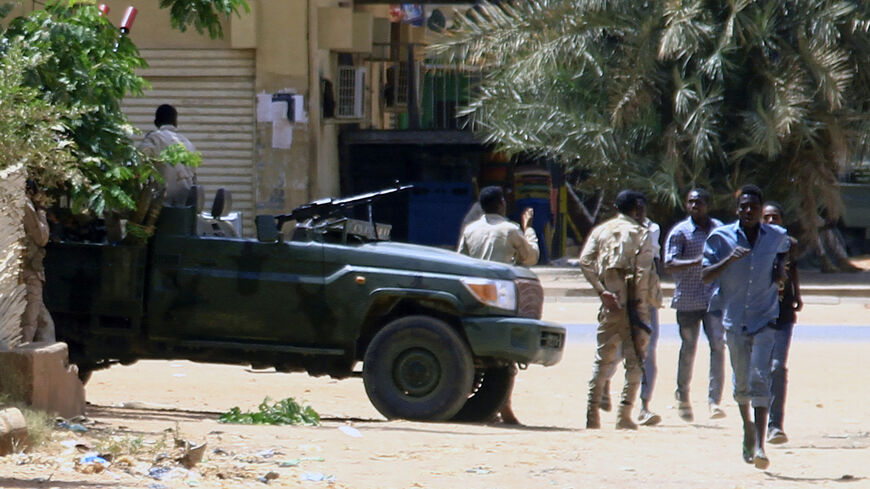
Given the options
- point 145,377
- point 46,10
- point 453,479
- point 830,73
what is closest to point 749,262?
point 453,479

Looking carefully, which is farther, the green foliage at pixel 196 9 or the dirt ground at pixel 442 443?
the green foliage at pixel 196 9

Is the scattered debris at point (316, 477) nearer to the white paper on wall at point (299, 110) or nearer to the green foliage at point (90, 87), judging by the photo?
the green foliage at point (90, 87)

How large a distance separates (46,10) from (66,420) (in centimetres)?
317

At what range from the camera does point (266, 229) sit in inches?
399

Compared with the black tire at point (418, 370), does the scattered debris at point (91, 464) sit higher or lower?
lower

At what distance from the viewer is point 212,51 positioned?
24.7 meters

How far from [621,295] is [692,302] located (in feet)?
3.16

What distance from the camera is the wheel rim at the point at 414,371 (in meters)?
10.1

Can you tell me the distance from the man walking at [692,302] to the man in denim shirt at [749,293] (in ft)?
8.28

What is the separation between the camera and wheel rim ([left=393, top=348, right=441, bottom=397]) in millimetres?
10109

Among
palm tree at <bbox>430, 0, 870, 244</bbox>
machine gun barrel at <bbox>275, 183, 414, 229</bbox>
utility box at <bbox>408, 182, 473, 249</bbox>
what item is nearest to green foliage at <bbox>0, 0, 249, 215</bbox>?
machine gun barrel at <bbox>275, 183, 414, 229</bbox>

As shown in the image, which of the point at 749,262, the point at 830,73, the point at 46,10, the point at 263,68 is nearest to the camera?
the point at 749,262

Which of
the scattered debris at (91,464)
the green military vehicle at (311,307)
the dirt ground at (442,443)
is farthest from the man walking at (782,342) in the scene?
the scattered debris at (91,464)

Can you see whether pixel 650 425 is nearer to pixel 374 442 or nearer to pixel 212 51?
pixel 374 442
